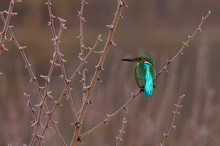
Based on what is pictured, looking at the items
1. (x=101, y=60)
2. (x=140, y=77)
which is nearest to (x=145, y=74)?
(x=140, y=77)

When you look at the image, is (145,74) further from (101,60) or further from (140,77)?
(101,60)

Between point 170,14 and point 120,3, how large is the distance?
16915 millimetres

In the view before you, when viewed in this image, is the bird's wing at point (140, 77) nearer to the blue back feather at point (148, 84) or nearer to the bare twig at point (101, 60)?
the blue back feather at point (148, 84)

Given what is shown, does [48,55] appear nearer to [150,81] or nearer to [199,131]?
[199,131]

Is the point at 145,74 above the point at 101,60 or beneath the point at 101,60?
above

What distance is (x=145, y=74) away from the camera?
187 cm

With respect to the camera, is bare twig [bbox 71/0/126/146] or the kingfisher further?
the kingfisher

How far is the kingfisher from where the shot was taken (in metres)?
1.84

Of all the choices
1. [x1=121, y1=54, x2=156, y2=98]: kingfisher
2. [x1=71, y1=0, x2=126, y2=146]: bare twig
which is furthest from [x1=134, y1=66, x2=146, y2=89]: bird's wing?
[x1=71, y1=0, x2=126, y2=146]: bare twig

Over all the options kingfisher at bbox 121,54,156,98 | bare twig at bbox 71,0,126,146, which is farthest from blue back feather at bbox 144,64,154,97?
bare twig at bbox 71,0,126,146

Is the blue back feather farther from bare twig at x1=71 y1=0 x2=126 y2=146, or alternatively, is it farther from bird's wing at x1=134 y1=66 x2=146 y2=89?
bare twig at x1=71 y1=0 x2=126 y2=146

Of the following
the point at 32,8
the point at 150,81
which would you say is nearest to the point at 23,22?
the point at 32,8

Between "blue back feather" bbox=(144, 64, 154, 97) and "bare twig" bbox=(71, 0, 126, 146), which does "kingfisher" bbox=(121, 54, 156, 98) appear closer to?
"blue back feather" bbox=(144, 64, 154, 97)

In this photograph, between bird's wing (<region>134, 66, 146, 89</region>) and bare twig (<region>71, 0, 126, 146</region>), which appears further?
bird's wing (<region>134, 66, 146, 89</region>)
